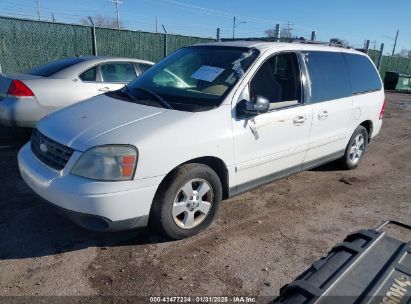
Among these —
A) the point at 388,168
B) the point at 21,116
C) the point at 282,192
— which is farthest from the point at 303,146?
the point at 21,116

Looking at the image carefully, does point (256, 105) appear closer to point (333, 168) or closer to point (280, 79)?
point (280, 79)

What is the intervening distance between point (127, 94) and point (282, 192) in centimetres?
237

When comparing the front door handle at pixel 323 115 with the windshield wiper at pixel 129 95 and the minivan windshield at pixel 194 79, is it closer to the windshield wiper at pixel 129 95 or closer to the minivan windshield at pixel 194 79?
the minivan windshield at pixel 194 79

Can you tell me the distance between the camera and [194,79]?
3.88 metres

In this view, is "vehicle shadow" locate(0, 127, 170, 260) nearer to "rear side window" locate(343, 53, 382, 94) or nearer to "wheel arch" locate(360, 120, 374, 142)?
"rear side window" locate(343, 53, 382, 94)

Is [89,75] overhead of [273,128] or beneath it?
overhead

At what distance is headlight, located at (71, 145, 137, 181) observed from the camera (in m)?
2.84

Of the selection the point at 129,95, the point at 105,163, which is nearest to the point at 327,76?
the point at 129,95

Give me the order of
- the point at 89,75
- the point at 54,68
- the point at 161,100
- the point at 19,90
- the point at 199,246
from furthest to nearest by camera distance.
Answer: the point at 89,75, the point at 54,68, the point at 19,90, the point at 161,100, the point at 199,246

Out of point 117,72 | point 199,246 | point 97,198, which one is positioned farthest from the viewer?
point 117,72

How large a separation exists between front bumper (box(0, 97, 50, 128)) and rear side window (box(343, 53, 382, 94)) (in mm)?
4817

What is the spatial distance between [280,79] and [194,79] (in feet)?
3.67

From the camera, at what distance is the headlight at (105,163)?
9.33 ft

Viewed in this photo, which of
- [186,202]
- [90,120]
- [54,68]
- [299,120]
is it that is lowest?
[186,202]
